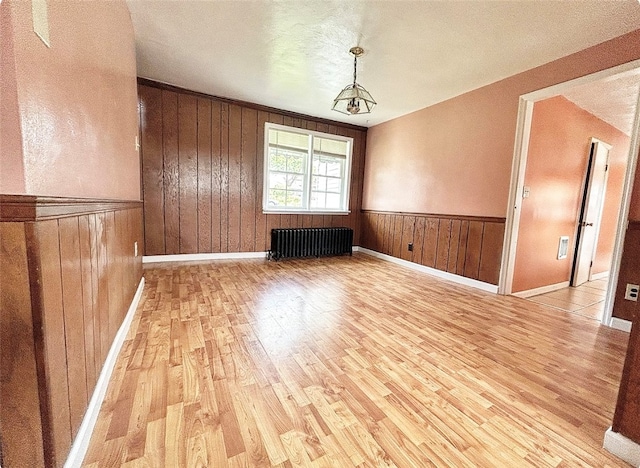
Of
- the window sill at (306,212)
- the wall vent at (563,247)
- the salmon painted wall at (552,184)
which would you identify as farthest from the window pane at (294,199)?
the wall vent at (563,247)

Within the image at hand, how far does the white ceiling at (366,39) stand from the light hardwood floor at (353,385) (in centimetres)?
249

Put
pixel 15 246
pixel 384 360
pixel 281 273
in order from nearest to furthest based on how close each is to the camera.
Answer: pixel 15 246 < pixel 384 360 < pixel 281 273

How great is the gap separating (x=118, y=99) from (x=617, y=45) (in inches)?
157

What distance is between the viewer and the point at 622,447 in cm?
104

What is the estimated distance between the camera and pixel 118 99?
5.85 feet

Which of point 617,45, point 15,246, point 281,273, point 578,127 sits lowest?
point 281,273

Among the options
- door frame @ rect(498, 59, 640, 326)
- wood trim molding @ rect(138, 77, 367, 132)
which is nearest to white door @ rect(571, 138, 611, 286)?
door frame @ rect(498, 59, 640, 326)

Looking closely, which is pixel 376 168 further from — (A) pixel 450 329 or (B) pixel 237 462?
(B) pixel 237 462

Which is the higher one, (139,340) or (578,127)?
(578,127)

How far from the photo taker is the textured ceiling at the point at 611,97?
264cm

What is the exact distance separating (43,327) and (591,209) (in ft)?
18.3

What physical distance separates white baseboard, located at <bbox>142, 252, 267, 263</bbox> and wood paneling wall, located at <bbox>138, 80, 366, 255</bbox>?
0.07 m

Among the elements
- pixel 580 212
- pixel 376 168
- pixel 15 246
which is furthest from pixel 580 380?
pixel 376 168

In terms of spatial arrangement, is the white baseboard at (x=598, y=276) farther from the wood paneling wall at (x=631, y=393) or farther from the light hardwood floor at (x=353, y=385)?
the wood paneling wall at (x=631, y=393)
